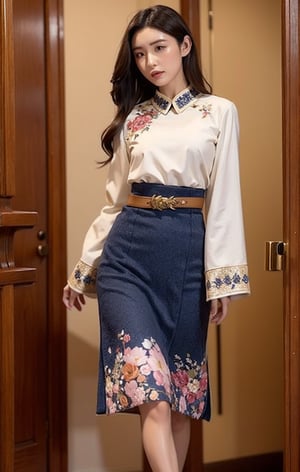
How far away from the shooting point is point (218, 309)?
188 cm

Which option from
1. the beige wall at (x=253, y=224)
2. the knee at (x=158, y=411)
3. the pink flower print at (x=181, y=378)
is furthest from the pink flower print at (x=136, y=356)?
the beige wall at (x=253, y=224)

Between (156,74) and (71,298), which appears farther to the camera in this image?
(71,298)

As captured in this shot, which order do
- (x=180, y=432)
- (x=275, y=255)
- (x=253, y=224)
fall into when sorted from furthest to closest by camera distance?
(x=253, y=224)
(x=180, y=432)
(x=275, y=255)

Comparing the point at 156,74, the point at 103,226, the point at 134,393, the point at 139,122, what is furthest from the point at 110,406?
the point at 156,74

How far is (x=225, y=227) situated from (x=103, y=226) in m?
0.39

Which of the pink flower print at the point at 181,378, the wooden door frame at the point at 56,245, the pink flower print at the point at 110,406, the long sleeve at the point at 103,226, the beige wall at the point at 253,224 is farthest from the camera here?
the beige wall at the point at 253,224

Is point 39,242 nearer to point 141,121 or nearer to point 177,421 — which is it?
point 141,121

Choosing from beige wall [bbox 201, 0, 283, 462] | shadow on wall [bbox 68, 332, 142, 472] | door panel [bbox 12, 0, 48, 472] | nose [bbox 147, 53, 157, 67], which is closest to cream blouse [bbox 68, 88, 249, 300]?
nose [bbox 147, 53, 157, 67]

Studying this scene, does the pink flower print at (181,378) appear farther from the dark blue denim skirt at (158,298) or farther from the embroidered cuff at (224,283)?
the embroidered cuff at (224,283)

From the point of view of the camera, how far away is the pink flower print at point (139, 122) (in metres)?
1.96

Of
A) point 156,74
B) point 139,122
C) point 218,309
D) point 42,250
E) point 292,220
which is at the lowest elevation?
point 218,309

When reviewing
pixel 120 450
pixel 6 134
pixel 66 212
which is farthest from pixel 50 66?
pixel 120 450

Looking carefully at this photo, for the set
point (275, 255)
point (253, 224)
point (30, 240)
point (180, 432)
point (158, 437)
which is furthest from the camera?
point (253, 224)

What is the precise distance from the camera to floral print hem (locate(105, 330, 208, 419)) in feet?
5.50
